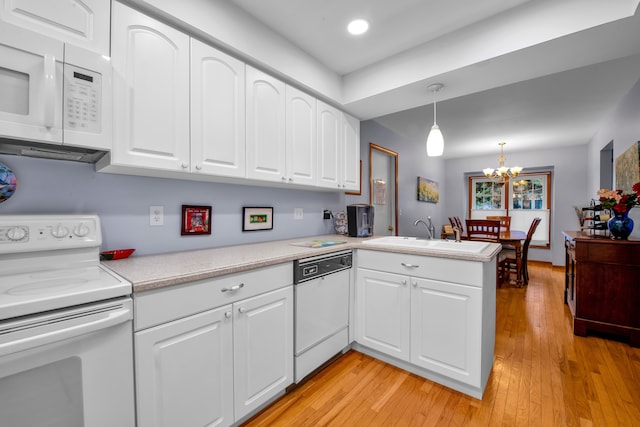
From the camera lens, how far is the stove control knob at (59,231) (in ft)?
3.89

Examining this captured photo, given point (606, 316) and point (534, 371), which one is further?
point (606, 316)

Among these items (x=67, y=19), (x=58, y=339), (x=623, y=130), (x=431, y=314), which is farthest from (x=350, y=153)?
(x=623, y=130)

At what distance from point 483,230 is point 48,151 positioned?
14.8ft

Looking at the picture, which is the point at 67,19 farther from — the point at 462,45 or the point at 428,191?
the point at 428,191

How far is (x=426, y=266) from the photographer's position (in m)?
1.81

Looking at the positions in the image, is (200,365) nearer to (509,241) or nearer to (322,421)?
(322,421)

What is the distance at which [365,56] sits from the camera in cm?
228

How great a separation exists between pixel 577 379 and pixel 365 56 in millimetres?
2782

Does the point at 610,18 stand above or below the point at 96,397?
above

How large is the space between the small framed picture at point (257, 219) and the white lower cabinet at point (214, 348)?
683mm

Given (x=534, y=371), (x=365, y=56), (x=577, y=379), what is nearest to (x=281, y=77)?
(x=365, y=56)

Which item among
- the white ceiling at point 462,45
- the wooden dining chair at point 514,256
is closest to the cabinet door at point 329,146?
the white ceiling at point 462,45

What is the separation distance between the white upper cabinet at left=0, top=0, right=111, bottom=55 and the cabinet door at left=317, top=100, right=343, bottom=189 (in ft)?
4.95

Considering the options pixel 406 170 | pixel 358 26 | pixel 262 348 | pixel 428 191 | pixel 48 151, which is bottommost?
pixel 262 348
